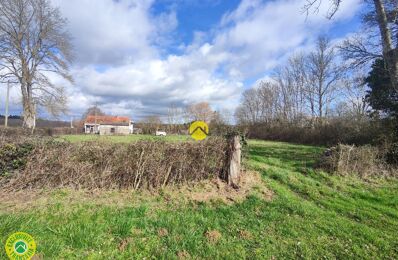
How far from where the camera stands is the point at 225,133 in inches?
287

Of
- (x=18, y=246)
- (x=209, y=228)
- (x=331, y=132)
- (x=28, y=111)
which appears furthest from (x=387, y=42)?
(x=28, y=111)

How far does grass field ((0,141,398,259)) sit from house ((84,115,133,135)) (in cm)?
6550

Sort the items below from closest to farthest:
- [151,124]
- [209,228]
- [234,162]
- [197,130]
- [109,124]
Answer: [209,228] → [197,130] → [234,162] → [151,124] → [109,124]

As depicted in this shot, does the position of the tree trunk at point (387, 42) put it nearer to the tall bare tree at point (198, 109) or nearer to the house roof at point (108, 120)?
the tall bare tree at point (198, 109)

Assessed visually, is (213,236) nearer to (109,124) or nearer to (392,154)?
(392,154)

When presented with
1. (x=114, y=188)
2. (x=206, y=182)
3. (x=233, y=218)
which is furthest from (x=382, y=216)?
(x=114, y=188)

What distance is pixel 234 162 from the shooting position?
6688 millimetres

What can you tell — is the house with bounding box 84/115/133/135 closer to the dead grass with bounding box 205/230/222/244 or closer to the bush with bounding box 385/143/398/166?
the bush with bounding box 385/143/398/166

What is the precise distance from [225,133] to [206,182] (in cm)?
162

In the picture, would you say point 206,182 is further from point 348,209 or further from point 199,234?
point 348,209

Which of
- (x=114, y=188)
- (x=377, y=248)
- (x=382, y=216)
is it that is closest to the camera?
(x=377, y=248)

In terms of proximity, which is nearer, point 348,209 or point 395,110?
point 348,209

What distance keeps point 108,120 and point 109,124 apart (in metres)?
4.83

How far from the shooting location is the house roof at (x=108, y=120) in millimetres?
74688
